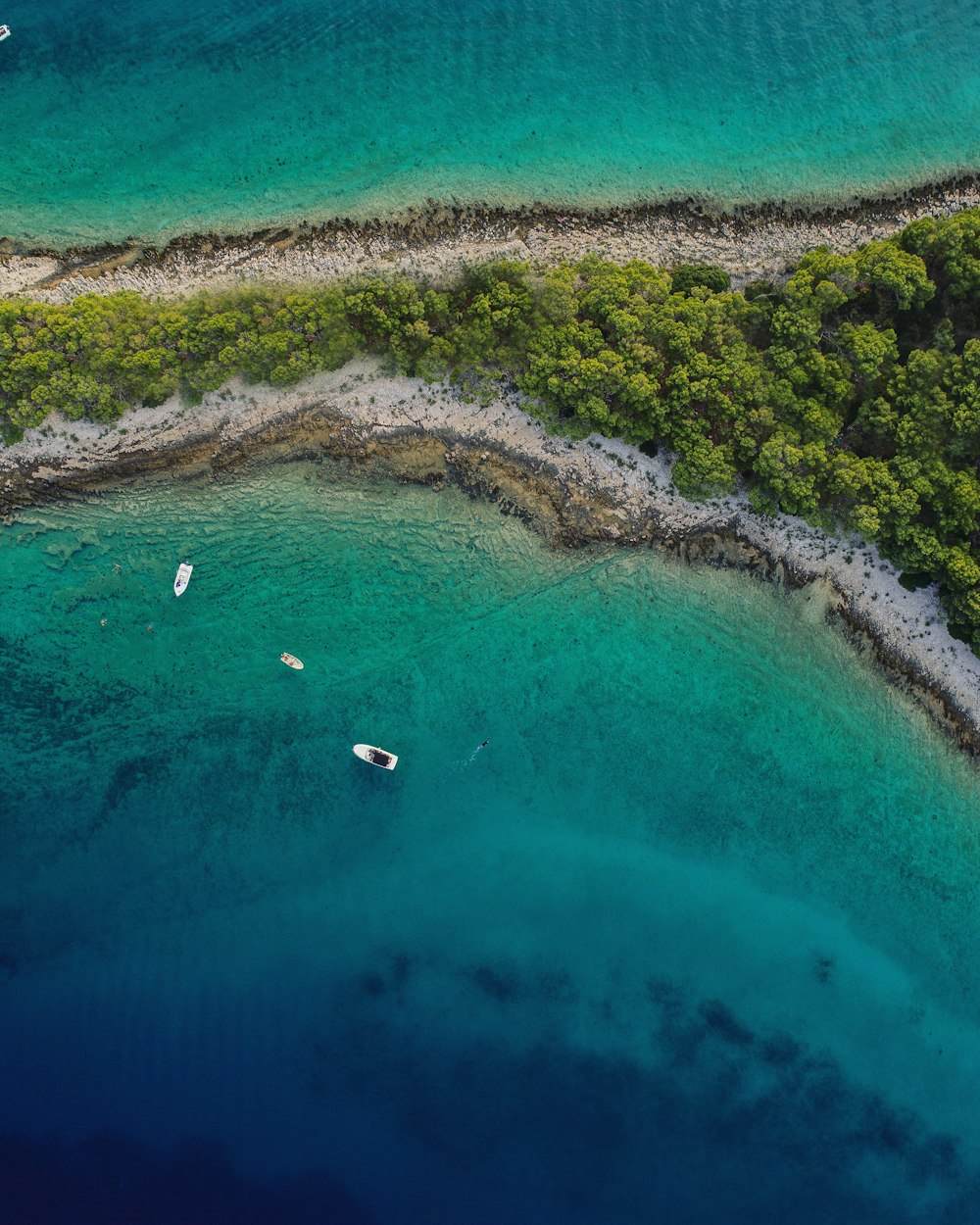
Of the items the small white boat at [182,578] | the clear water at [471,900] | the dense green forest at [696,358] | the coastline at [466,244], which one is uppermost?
the coastline at [466,244]

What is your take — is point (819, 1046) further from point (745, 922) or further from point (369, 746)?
point (369, 746)

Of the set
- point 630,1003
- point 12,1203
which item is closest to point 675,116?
point 630,1003

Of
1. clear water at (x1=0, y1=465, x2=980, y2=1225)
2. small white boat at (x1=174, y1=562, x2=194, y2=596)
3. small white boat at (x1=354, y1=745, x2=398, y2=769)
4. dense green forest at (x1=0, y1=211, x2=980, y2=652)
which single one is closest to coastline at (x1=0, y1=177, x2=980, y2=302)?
dense green forest at (x1=0, y1=211, x2=980, y2=652)

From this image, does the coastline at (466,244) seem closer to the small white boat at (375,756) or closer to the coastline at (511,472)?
the coastline at (511,472)

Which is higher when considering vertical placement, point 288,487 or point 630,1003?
point 288,487

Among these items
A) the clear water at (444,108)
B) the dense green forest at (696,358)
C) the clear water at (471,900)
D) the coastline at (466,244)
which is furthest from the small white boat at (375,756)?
the clear water at (444,108)

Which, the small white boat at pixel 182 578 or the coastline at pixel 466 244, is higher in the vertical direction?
the coastline at pixel 466 244

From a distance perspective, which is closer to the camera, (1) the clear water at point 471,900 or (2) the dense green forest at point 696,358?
(2) the dense green forest at point 696,358
